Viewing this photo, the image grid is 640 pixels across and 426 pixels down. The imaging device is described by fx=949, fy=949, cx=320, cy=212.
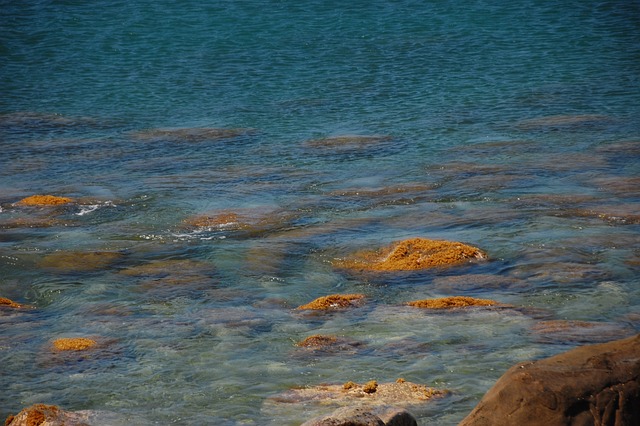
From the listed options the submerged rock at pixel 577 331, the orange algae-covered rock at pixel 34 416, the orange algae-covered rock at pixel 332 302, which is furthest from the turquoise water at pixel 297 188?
the orange algae-covered rock at pixel 34 416

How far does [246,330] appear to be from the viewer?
31.7 ft

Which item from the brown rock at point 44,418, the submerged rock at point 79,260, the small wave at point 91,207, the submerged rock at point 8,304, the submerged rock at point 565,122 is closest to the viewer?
the brown rock at point 44,418

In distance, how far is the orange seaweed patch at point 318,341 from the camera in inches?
356

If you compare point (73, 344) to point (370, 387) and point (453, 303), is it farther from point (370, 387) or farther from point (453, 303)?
point (453, 303)

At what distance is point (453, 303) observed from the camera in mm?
10047

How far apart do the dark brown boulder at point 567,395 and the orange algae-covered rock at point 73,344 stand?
194 inches

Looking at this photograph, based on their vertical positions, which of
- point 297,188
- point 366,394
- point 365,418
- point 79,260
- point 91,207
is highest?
point 365,418

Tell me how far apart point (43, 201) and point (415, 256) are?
752 cm

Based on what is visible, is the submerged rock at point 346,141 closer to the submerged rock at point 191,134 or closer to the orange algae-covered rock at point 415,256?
the submerged rock at point 191,134

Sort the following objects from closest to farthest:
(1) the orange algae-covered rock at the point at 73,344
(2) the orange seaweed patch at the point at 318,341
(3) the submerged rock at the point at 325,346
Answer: (3) the submerged rock at the point at 325,346, (2) the orange seaweed patch at the point at 318,341, (1) the orange algae-covered rock at the point at 73,344

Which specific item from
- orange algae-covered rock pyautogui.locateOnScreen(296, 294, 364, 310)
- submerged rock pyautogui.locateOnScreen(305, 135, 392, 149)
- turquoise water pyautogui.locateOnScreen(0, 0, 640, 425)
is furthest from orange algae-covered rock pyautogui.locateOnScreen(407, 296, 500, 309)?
submerged rock pyautogui.locateOnScreen(305, 135, 392, 149)

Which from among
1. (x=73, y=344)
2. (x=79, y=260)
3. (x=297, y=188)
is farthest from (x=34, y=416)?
(x=297, y=188)

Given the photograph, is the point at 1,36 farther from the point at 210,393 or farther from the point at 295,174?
the point at 210,393

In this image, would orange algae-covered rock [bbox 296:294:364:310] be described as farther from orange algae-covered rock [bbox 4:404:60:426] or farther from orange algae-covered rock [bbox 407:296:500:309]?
orange algae-covered rock [bbox 4:404:60:426]
